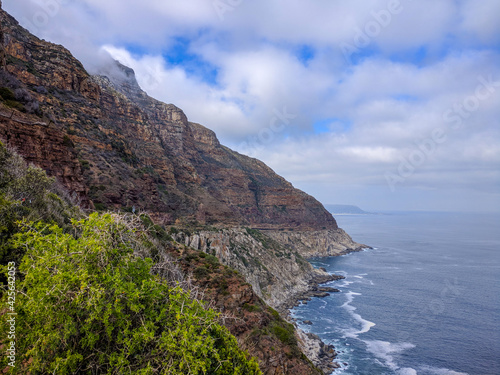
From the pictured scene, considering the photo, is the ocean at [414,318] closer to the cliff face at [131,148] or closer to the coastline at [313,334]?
the coastline at [313,334]

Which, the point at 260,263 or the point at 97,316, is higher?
the point at 97,316

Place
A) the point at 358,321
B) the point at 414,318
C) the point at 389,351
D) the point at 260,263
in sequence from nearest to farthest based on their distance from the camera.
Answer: the point at 389,351, the point at 414,318, the point at 358,321, the point at 260,263

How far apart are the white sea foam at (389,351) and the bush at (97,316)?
146 ft

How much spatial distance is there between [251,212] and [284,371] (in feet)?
406

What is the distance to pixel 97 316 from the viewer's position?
5.62 meters

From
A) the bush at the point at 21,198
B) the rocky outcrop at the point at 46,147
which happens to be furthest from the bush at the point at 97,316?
the rocky outcrop at the point at 46,147

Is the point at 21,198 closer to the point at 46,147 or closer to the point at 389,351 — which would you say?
the point at 46,147

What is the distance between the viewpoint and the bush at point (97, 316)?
536 cm

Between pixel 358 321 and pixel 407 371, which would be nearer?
pixel 407 371

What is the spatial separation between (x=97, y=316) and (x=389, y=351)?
171 feet

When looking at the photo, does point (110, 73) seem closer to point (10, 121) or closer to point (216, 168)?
point (216, 168)

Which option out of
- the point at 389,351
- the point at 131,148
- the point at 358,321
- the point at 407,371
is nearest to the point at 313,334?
the point at 389,351

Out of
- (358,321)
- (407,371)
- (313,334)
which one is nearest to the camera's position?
(407,371)

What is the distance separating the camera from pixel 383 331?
50281 millimetres
